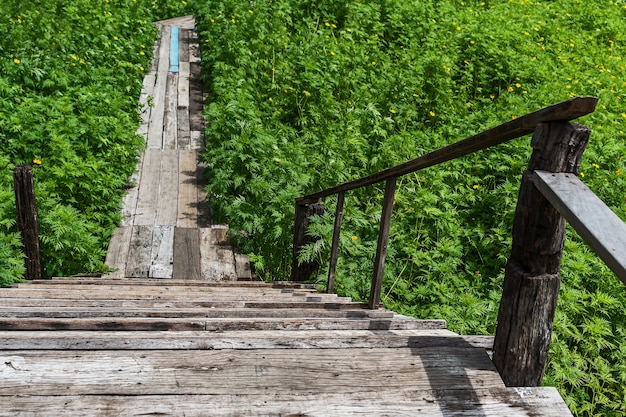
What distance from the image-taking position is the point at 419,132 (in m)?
7.51

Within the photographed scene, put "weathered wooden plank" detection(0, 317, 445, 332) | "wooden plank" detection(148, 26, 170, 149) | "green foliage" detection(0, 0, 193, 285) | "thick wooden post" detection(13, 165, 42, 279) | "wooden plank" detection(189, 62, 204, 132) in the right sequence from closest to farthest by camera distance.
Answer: "weathered wooden plank" detection(0, 317, 445, 332) < "thick wooden post" detection(13, 165, 42, 279) < "green foliage" detection(0, 0, 193, 285) < "wooden plank" detection(148, 26, 170, 149) < "wooden plank" detection(189, 62, 204, 132)

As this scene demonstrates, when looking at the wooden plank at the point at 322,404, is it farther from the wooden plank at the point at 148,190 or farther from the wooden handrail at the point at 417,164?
the wooden plank at the point at 148,190

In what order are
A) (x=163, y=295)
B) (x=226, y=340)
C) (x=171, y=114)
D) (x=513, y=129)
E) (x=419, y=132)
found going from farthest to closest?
(x=171, y=114), (x=419, y=132), (x=163, y=295), (x=226, y=340), (x=513, y=129)

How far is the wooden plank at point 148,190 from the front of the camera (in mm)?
6547

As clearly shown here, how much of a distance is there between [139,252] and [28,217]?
3.93ft

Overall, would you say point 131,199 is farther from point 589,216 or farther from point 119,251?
point 589,216

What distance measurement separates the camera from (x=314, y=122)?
7984mm

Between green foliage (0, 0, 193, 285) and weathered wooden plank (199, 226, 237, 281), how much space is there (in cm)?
97

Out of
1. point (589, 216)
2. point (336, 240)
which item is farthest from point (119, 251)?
point (589, 216)

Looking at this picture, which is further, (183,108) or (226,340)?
(183,108)

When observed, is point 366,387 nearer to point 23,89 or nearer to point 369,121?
point 369,121

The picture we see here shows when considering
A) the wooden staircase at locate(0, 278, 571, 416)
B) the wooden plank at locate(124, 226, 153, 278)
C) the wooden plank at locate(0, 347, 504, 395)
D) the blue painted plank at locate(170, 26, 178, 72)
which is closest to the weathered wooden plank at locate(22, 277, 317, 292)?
the wooden plank at locate(124, 226, 153, 278)

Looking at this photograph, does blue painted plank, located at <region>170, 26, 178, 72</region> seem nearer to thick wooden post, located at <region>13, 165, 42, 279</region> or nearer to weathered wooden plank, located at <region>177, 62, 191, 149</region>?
weathered wooden plank, located at <region>177, 62, 191, 149</region>

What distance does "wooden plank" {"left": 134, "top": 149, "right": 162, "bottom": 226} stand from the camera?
6.55 meters
